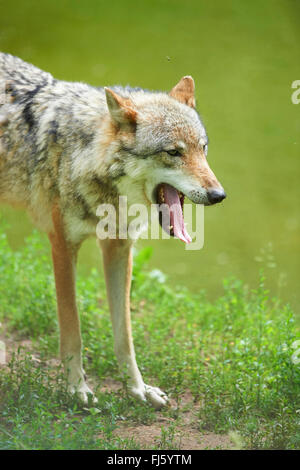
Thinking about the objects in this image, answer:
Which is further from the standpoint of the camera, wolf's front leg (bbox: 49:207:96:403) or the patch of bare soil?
wolf's front leg (bbox: 49:207:96:403)

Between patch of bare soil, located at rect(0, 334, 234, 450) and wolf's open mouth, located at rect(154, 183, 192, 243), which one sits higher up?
wolf's open mouth, located at rect(154, 183, 192, 243)

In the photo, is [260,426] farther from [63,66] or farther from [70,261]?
[63,66]

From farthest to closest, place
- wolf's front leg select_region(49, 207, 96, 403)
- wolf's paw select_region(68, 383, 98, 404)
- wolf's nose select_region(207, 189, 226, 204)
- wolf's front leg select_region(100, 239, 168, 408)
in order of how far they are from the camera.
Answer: wolf's front leg select_region(100, 239, 168, 408) < wolf's front leg select_region(49, 207, 96, 403) < wolf's paw select_region(68, 383, 98, 404) < wolf's nose select_region(207, 189, 226, 204)

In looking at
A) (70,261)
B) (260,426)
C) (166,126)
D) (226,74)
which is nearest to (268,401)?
(260,426)

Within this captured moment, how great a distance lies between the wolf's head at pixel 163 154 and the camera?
13.1 feet

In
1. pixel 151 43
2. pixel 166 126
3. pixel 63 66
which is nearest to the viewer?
pixel 166 126

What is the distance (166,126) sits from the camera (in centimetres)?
407

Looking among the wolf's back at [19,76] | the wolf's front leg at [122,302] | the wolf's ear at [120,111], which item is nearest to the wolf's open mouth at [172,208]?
the wolf's ear at [120,111]

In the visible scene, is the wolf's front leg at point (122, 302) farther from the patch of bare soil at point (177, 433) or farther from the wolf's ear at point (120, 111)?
the wolf's ear at point (120, 111)

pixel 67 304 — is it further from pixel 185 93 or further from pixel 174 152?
pixel 185 93

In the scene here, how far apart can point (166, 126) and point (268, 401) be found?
6.34 feet

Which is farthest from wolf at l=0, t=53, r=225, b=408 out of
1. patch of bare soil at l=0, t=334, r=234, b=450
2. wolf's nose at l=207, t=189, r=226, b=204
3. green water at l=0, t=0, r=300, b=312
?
green water at l=0, t=0, r=300, b=312

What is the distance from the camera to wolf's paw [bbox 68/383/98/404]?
169 inches

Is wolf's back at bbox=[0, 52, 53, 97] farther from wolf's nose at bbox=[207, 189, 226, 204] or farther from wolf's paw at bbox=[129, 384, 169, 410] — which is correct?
A: wolf's paw at bbox=[129, 384, 169, 410]
